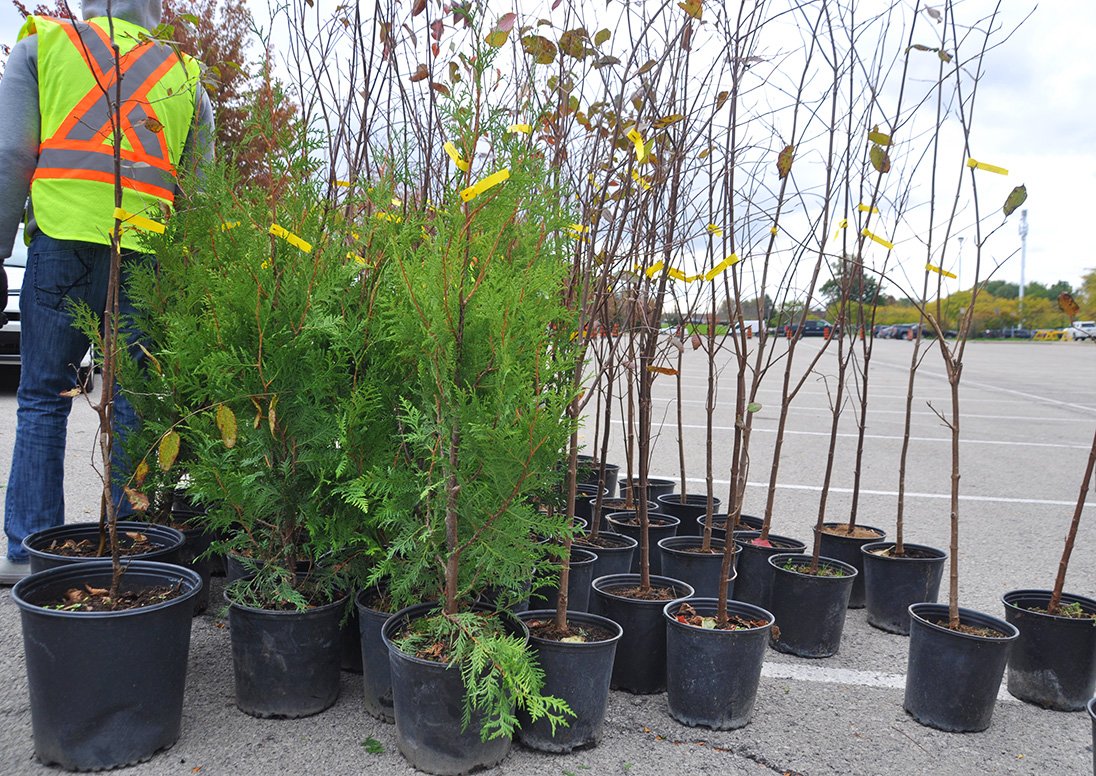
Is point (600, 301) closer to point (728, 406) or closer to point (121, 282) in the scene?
point (121, 282)

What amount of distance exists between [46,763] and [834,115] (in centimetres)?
311

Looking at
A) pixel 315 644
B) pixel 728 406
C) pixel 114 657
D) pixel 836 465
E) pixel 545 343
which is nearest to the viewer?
pixel 114 657

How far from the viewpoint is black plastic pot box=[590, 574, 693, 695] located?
8.79 feet

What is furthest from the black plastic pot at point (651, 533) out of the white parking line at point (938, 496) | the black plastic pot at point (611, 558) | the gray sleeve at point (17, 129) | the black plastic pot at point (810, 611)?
the gray sleeve at point (17, 129)

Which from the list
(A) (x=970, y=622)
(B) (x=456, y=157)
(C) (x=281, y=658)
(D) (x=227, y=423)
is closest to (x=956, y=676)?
(A) (x=970, y=622)

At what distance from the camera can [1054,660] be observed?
2689 millimetres

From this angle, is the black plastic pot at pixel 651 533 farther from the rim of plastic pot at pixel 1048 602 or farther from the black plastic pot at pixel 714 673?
the rim of plastic pot at pixel 1048 602

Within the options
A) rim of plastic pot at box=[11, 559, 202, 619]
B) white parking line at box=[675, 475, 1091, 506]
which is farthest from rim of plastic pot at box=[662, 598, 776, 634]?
white parking line at box=[675, 475, 1091, 506]

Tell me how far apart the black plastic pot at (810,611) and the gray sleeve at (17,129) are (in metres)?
3.03

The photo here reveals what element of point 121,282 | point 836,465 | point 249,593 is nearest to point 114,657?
point 249,593

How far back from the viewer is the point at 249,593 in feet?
7.95

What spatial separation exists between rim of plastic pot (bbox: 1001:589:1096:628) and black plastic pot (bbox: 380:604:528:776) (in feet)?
6.06

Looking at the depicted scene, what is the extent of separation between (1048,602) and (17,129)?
3.96 metres

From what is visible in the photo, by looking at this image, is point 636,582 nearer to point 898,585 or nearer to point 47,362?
point 898,585
